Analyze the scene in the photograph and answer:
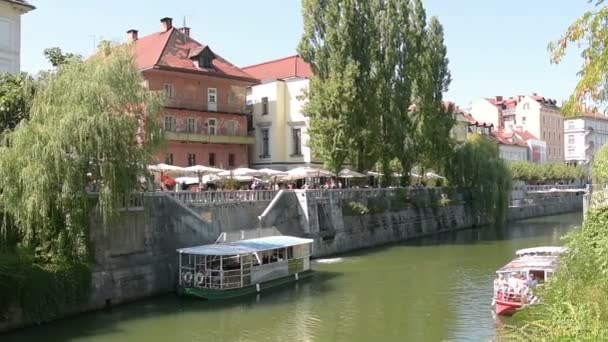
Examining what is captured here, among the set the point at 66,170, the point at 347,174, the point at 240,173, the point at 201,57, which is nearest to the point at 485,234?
the point at 347,174

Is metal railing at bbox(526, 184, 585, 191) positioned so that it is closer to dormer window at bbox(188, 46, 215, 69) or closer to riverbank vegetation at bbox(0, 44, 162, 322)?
dormer window at bbox(188, 46, 215, 69)

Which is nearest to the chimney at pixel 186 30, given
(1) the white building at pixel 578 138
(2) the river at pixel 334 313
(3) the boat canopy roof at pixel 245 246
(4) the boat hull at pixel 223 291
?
(2) the river at pixel 334 313

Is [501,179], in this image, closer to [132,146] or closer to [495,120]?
[132,146]

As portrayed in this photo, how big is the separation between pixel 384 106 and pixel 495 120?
6784 centimetres

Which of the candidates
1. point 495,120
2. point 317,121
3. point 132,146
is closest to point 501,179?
point 317,121

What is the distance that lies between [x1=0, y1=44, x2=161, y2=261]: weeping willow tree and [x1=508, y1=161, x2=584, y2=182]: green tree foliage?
6236 centimetres

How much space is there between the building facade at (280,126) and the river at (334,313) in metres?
16.4

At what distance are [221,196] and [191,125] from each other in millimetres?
12755

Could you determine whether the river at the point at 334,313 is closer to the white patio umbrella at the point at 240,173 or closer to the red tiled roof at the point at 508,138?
the white patio umbrella at the point at 240,173

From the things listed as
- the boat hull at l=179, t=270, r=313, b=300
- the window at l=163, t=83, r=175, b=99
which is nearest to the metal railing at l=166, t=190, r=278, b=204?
the boat hull at l=179, t=270, r=313, b=300

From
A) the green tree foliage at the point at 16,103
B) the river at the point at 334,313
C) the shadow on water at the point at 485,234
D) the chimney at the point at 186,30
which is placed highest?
the chimney at the point at 186,30

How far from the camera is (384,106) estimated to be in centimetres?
4697

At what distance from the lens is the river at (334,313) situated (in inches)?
842

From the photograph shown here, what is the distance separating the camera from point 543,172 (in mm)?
89250
